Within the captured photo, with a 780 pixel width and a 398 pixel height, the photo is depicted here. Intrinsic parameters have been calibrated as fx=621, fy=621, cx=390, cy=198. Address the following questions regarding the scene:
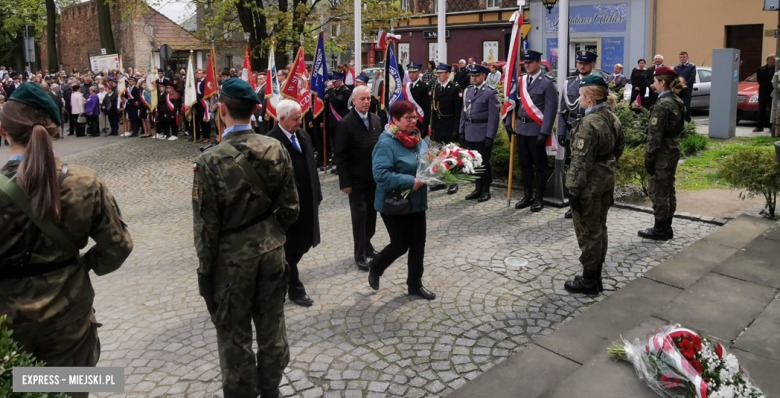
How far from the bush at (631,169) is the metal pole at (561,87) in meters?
0.80

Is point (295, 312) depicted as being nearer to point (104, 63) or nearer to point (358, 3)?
point (358, 3)

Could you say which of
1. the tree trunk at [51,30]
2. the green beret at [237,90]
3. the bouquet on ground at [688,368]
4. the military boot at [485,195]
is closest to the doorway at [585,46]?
the military boot at [485,195]

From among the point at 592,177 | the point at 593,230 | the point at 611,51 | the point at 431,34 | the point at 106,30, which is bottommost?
the point at 593,230

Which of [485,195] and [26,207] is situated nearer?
[26,207]

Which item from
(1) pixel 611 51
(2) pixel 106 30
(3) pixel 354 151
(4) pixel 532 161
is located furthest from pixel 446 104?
(2) pixel 106 30

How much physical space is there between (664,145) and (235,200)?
17.7 ft

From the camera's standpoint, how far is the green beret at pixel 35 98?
9.36 feet

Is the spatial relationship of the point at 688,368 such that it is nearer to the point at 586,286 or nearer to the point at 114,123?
the point at 586,286

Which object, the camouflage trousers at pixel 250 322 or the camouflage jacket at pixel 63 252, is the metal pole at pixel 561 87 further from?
the camouflage jacket at pixel 63 252

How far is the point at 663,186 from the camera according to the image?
7.14 metres

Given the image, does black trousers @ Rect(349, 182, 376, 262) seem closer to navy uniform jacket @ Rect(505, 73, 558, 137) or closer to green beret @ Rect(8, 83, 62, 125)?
navy uniform jacket @ Rect(505, 73, 558, 137)

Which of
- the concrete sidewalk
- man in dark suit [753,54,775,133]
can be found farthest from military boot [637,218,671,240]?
man in dark suit [753,54,775,133]

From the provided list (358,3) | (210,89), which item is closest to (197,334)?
(358,3)

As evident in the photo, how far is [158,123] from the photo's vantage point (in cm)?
1859
